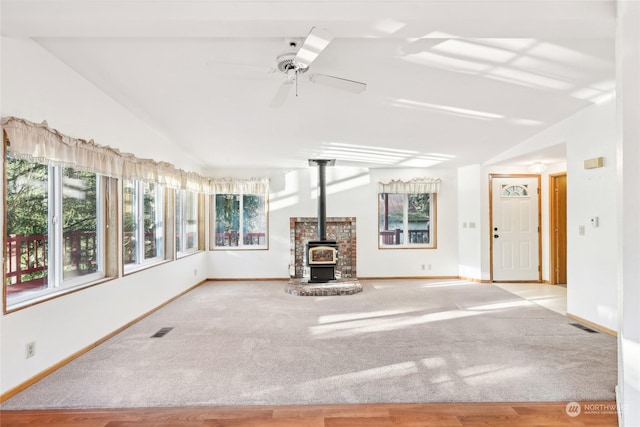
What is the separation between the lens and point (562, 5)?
6.93 feet

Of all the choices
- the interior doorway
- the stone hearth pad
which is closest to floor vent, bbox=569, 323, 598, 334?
the interior doorway

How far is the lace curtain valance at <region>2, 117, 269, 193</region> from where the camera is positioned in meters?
2.45

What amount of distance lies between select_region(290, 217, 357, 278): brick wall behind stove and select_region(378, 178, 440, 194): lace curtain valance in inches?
35.3

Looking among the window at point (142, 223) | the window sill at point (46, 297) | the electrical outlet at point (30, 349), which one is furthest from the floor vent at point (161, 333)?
the electrical outlet at point (30, 349)

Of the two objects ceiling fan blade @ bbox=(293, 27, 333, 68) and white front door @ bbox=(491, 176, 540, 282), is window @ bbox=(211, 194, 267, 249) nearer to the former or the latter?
white front door @ bbox=(491, 176, 540, 282)

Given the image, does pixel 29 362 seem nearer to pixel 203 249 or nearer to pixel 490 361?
pixel 490 361

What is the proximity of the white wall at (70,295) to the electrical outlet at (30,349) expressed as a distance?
3 cm

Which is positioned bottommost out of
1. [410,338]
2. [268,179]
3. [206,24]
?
[410,338]

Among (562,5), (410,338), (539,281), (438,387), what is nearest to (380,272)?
(539,281)

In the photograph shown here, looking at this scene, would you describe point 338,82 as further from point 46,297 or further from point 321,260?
point 321,260

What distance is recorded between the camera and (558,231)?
A: 634cm

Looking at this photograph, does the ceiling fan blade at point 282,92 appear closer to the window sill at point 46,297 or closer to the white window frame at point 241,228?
the window sill at point 46,297

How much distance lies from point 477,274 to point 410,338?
3.70 metres

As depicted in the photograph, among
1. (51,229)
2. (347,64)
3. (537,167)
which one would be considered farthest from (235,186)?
(537,167)
